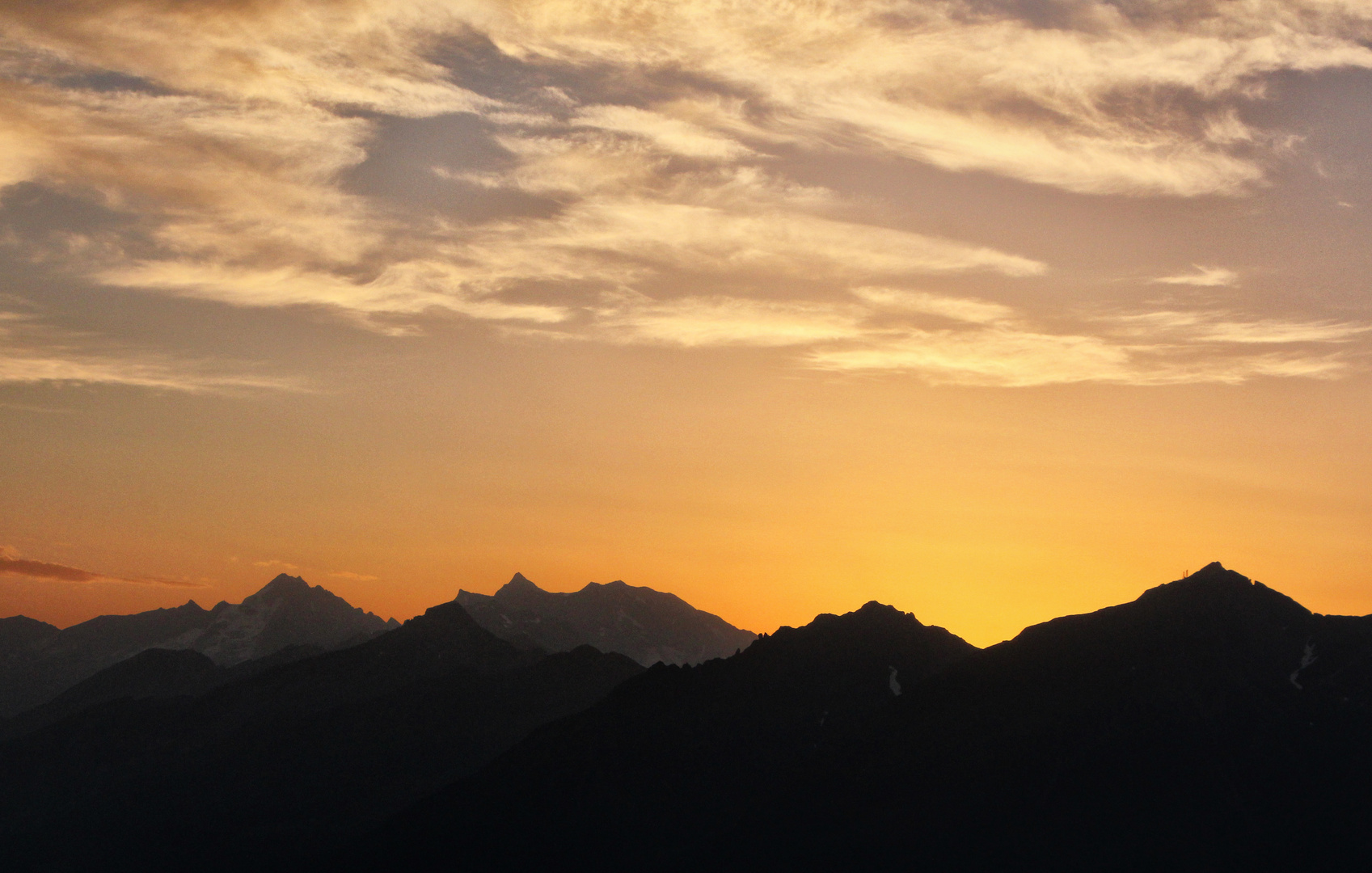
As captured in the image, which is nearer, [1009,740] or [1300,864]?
[1300,864]

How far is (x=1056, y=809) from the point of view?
17938 centimetres

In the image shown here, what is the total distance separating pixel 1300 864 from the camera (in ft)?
524

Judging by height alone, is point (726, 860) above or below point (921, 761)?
below

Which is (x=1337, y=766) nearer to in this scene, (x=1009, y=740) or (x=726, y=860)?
(x=1009, y=740)

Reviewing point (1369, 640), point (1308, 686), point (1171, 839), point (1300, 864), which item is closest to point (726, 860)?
point (1171, 839)

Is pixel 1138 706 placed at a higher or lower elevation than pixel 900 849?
higher

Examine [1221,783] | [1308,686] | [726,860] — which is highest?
[1308,686]

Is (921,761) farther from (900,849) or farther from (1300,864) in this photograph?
(1300,864)

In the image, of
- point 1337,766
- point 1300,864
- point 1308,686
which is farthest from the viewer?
point 1308,686

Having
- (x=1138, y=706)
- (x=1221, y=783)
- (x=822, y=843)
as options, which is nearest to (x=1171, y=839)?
(x=1221, y=783)

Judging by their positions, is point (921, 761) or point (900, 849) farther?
point (921, 761)

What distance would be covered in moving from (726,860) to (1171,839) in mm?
67885

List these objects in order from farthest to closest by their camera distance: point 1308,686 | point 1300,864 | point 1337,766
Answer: point 1308,686, point 1337,766, point 1300,864

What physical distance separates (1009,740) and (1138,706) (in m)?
20.8
